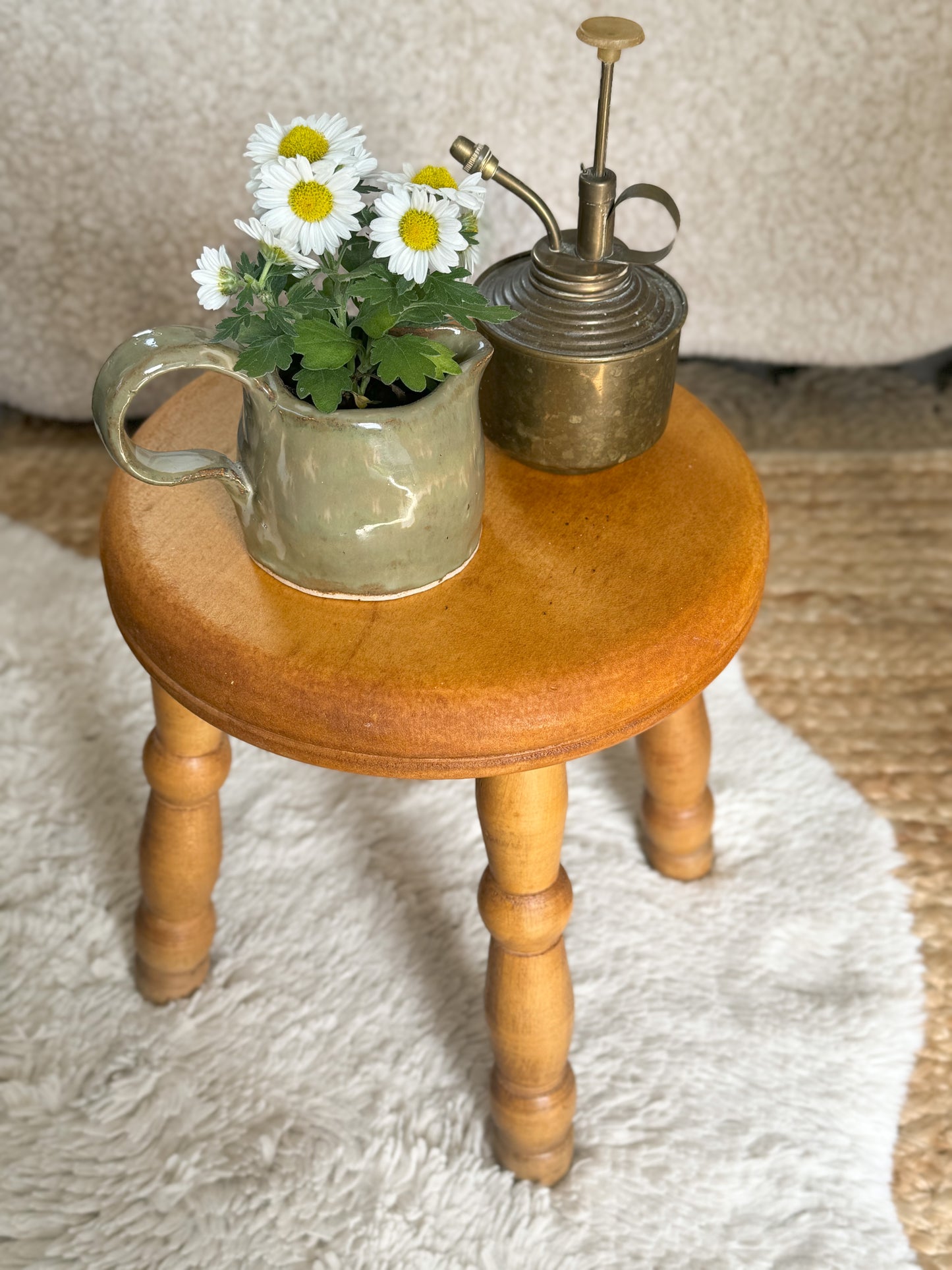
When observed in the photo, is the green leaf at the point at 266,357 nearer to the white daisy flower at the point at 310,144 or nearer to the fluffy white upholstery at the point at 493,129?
the white daisy flower at the point at 310,144

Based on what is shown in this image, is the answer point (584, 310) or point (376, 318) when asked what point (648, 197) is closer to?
point (584, 310)

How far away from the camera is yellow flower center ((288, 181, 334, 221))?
0.44m

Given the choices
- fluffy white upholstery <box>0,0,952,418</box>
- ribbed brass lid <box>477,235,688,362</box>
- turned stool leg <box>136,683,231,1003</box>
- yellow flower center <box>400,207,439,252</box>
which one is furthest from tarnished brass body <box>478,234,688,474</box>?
fluffy white upholstery <box>0,0,952,418</box>

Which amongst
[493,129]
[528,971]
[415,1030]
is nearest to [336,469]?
[528,971]

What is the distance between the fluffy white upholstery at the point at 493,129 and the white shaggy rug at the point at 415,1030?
38 cm

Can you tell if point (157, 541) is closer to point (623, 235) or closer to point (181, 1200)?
point (181, 1200)

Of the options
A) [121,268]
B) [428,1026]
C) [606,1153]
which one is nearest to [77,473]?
[121,268]

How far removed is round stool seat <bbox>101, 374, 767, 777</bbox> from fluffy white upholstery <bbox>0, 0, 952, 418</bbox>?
0.50 m

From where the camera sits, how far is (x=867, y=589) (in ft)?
Result: 3.25

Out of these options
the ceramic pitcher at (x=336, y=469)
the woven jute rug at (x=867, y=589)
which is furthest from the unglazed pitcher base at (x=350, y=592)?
the woven jute rug at (x=867, y=589)

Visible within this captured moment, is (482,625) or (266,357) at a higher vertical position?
(266,357)

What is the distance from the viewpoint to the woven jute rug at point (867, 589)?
0.71m

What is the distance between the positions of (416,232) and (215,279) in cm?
8

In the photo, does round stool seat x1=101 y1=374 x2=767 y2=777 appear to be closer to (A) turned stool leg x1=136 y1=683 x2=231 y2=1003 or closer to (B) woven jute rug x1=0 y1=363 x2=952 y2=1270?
(A) turned stool leg x1=136 y1=683 x2=231 y2=1003
